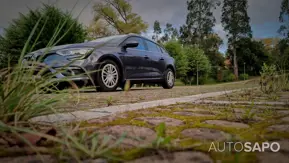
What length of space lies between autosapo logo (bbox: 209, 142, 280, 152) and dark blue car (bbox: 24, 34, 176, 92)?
2928mm

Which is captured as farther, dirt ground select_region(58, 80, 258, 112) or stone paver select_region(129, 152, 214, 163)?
dirt ground select_region(58, 80, 258, 112)

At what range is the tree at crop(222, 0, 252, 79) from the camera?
35188mm

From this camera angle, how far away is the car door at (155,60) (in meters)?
6.69

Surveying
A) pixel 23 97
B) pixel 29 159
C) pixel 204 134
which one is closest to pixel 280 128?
pixel 204 134

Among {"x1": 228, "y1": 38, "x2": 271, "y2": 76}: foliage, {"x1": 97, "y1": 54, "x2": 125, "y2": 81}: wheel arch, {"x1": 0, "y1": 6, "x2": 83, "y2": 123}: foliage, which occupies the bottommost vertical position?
{"x1": 0, "y1": 6, "x2": 83, "y2": 123}: foliage

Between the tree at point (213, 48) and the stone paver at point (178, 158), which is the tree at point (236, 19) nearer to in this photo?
the tree at point (213, 48)

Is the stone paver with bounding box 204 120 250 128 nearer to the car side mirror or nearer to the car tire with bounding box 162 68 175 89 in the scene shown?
the car side mirror

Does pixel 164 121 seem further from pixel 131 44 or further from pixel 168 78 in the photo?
pixel 168 78

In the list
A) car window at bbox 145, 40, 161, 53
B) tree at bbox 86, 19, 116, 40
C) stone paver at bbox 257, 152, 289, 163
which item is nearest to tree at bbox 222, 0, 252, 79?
tree at bbox 86, 19, 116, 40

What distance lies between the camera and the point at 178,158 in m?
0.81

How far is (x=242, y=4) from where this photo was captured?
34906mm

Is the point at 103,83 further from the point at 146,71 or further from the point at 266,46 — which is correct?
the point at 266,46

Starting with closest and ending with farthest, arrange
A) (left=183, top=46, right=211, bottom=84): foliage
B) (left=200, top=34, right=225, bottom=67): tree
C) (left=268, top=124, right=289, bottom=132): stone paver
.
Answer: (left=268, top=124, right=289, bottom=132): stone paver → (left=183, top=46, right=211, bottom=84): foliage → (left=200, top=34, right=225, bottom=67): tree

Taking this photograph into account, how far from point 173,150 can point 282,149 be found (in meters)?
0.39
